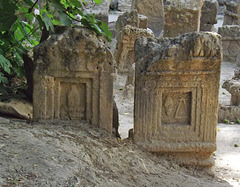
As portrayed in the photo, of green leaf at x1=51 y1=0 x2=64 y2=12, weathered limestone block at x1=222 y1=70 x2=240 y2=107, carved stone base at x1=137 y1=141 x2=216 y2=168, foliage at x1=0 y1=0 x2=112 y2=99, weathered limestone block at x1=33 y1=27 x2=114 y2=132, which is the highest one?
green leaf at x1=51 y1=0 x2=64 y2=12

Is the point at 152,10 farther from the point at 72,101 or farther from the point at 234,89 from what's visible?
the point at 72,101

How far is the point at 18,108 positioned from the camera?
3.43 meters

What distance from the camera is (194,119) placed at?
11.0ft

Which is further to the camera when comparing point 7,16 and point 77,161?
point 7,16

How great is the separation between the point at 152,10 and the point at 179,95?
31.9 feet

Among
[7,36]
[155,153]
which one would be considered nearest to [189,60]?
[155,153]

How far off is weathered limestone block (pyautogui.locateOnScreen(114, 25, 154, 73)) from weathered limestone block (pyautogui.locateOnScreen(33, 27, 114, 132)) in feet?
14.0

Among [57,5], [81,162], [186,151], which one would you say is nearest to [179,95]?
[186,151]

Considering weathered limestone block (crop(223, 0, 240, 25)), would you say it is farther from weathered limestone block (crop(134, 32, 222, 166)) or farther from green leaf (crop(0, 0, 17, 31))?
green leaf (crop(0, 0, 17, 31))

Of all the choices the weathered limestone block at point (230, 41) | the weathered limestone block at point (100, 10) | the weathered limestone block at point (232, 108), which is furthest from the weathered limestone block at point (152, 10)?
the weathered limestone block at point (232, 108)

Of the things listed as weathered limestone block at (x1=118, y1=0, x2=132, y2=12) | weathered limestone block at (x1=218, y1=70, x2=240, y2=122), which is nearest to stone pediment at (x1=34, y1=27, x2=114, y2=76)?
weathered limestone block at (x1=218, y1=70, x2=240, y2=122)

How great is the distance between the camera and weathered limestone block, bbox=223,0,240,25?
12100 mm

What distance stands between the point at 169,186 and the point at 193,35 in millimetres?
1213

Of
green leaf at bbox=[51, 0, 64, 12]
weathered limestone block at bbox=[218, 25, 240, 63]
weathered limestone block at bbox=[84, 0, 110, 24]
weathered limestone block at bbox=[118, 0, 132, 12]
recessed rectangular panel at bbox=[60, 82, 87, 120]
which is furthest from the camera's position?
weathered limestone block at bbox=[118, 0, 132, 12]
